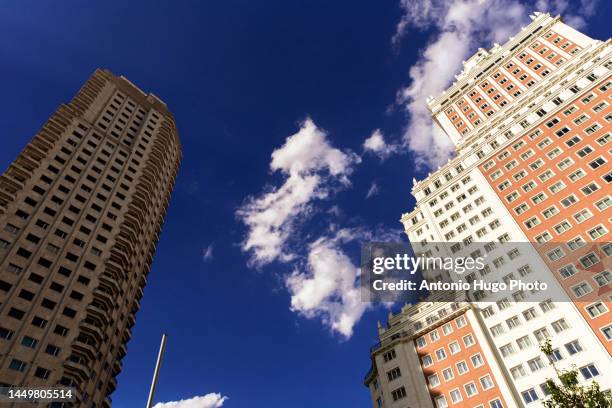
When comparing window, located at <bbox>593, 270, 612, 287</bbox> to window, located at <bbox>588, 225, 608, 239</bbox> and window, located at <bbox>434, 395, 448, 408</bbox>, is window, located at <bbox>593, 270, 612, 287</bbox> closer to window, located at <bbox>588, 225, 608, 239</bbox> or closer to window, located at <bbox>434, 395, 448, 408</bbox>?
window, located at <bbox>588, 225, 608, 239</bbox>

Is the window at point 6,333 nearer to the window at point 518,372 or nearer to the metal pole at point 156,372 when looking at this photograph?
the metal pole at point 156,372

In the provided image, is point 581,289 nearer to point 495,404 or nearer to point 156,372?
point 495,404

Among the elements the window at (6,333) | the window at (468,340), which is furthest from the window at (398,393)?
the window at (6,333)

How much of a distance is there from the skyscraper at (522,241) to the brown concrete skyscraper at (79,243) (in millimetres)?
38199

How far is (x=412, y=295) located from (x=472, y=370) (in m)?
18.3

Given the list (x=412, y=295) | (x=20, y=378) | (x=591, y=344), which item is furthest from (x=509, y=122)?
(x=20, y=378)

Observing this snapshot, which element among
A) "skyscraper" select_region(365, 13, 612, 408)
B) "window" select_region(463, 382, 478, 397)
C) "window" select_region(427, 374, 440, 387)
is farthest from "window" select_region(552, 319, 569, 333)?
"window" select_region(427, 374, 440, 387)

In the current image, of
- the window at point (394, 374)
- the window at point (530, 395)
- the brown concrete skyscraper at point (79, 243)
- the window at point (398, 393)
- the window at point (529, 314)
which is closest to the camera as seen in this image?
the window at point (530, 395)

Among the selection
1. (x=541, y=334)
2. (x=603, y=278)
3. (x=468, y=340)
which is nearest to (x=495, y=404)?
(x=468, y=340)

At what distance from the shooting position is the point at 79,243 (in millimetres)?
56844

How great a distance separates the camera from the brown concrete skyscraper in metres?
45.2

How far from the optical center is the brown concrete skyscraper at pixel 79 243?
45.2 meters

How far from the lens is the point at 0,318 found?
43531 mm

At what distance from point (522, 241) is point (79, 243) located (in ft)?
201
